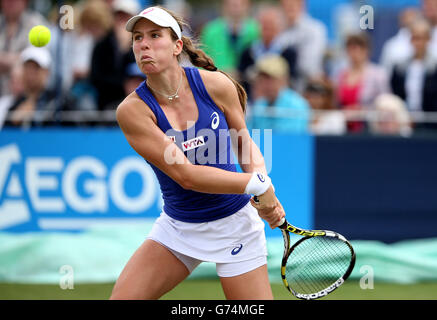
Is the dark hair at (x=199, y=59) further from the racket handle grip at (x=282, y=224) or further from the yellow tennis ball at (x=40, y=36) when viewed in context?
the yellow tennis ball at (x=40, y=36)

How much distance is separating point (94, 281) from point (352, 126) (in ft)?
11.3

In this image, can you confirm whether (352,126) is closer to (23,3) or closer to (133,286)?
(23,3)

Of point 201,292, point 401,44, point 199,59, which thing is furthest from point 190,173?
point 401,44

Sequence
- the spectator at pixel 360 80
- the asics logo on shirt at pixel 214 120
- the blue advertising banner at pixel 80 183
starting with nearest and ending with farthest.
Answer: the asics logo on shirt at pixel 214 120 → the blue advertising banner at pixel 80 183 → the spectator at pixel 360 80

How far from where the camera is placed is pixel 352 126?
888 centimetres

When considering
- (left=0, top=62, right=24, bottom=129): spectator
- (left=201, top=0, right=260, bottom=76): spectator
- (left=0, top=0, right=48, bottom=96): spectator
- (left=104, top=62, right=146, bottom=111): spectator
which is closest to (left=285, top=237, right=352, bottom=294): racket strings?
(left=104, top=62, right=146, bottom=111): spectator

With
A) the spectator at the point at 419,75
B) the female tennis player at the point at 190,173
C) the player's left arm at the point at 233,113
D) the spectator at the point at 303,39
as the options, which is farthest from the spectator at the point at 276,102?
the female tennis player at the point at 190,173

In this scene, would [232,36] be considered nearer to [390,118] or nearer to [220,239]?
[390,118]

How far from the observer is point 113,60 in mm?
9086

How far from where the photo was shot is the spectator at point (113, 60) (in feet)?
29.4

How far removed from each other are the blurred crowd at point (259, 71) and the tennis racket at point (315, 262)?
341 centimetres

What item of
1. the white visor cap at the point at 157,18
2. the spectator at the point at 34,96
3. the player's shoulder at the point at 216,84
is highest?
the white visor cap at the point at 157,18
